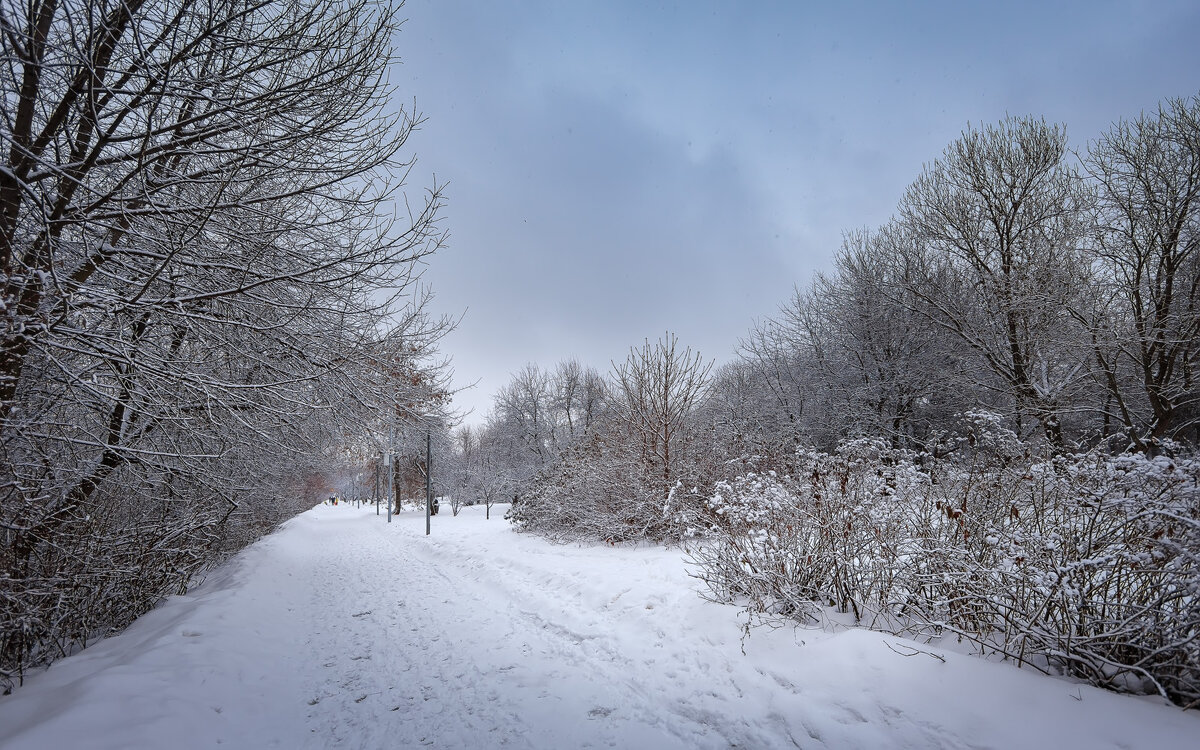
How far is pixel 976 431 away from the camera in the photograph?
6.45 meters

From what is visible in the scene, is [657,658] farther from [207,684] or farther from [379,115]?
A: [379,115]

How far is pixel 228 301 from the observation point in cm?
465

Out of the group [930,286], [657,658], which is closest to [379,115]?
[657,658]

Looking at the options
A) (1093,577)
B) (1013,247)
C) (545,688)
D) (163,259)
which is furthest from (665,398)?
(1013,247)

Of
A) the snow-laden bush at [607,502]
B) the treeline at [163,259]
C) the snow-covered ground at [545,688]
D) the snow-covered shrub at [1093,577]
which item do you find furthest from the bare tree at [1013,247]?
the treeline at [163,259]

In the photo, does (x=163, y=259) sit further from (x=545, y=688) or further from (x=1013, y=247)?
(x=1013, y=247)

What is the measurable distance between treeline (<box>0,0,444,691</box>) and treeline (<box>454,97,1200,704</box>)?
16.1ft

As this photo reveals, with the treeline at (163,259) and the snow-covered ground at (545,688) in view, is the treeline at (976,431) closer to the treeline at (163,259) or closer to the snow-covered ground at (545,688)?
the snow-covered ground at (545,688)

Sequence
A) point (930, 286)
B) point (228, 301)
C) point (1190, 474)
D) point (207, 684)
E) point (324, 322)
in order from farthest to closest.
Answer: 1. point (930, 286)
2. point (324, 322)
3. point (228, 301)
4. point (207, 684)
5. point (1190, 474)

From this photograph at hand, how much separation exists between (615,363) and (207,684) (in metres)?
9.48

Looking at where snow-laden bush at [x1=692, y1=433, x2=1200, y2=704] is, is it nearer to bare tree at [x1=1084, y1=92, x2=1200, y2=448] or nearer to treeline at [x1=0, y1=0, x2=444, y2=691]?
treeline at [x1=0, y1=0, x2=444, y2=691]

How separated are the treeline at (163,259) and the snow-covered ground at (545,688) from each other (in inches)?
40.7

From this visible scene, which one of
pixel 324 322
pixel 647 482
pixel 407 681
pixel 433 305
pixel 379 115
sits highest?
pixel 379 115

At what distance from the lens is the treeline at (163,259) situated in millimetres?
3484
